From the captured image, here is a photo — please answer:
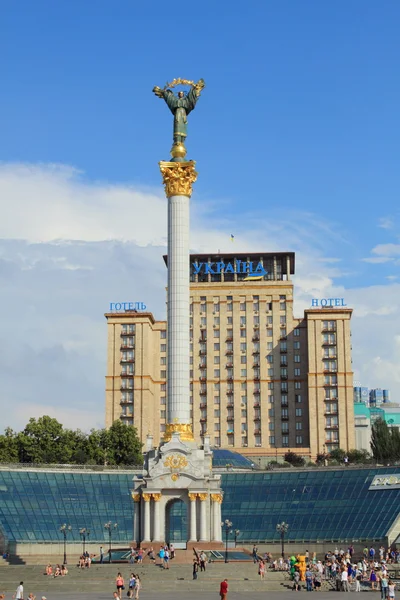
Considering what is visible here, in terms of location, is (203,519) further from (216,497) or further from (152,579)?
(152,579)

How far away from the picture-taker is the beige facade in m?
146

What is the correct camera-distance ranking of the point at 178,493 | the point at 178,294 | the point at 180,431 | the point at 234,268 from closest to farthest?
the point at 178,493, the point at 180,431, the point at 178,294, the point at 234,268

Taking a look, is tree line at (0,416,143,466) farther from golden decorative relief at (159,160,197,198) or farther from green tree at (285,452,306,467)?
golden decorative relief at (159,160,197,198)

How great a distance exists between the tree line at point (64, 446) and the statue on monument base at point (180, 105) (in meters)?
47.7

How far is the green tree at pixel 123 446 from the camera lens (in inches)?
4747

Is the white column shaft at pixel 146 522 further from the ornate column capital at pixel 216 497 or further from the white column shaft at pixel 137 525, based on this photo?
the ornate column capital at pixel 216 497

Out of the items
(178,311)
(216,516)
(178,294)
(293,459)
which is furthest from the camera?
(293,459)

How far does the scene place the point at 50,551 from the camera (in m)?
90.5

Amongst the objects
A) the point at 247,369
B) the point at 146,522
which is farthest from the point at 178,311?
the point at 247,369

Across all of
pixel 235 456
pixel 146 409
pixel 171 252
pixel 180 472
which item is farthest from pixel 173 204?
pixel 146 409

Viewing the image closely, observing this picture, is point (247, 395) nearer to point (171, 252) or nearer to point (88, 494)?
point (88, 494)

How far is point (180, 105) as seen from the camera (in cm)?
8269

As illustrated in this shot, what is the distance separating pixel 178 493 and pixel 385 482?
29.4 m

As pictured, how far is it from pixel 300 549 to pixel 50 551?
24.6 meters
